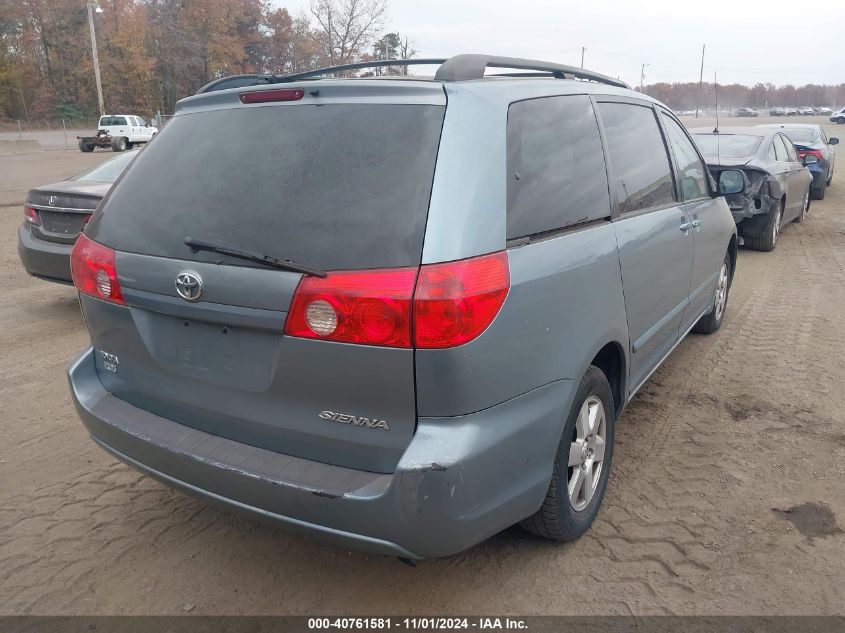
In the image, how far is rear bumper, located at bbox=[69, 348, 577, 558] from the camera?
2098 millimetres

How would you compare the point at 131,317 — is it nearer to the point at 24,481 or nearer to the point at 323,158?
the point at 323,158

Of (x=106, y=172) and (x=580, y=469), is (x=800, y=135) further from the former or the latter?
(x=580, y=469)

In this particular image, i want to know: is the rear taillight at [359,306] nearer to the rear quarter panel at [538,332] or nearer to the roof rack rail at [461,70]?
the rear quarter panel at [538,332]

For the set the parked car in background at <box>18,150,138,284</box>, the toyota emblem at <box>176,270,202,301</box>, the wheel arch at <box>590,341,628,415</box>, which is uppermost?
the toyota emblem at <box>176,270,202,301</box>

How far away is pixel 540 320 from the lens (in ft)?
7.75

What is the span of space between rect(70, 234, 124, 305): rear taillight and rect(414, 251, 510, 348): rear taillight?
1234mm

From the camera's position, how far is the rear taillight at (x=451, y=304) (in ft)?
6.77

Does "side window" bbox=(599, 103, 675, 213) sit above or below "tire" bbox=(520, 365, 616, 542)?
above

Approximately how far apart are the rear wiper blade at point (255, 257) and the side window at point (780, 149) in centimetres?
965

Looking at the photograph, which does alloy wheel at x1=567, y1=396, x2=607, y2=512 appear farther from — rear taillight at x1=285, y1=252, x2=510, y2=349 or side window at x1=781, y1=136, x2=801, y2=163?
side window at x1=781, y1=136, x2=801, y2=163

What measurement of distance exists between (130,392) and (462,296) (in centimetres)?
145

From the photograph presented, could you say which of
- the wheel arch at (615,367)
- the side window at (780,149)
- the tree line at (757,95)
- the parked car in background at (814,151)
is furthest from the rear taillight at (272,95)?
the tree line at (757,95)

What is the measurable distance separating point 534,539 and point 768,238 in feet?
26.1

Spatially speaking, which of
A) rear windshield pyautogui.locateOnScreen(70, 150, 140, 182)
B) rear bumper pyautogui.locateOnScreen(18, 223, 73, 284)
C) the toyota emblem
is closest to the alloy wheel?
the toyota emblem
